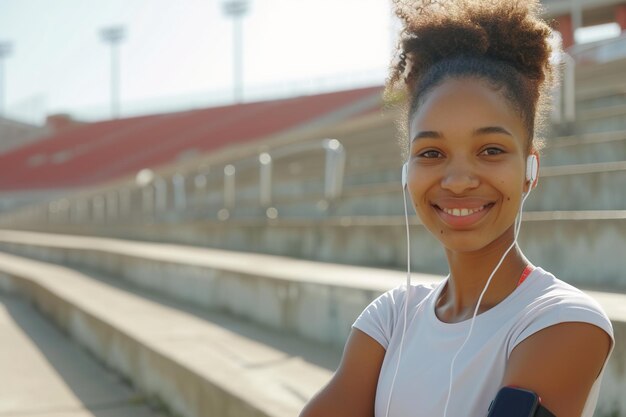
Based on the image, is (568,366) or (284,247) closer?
(568,366)

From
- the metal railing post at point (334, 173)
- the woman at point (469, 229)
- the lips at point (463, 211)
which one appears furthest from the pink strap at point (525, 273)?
the metal railing post at point (334, 173)

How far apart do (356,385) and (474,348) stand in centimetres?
→ 35

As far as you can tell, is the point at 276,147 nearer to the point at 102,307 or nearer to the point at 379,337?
the point at 102,307

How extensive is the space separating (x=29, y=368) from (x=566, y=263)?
2.85 m

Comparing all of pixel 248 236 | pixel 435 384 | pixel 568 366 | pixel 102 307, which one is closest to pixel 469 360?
pixel 435 384

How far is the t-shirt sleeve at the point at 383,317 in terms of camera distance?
1.66m

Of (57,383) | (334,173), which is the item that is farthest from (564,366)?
(334,173)

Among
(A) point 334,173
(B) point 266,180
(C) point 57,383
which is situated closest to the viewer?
(C) point 57,383

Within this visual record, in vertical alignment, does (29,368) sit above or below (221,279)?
below

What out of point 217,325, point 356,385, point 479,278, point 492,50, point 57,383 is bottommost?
point 57,383

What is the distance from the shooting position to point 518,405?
3.93ft

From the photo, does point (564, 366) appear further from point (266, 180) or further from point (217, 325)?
point (266, 180)

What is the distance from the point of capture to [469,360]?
4.51 ft

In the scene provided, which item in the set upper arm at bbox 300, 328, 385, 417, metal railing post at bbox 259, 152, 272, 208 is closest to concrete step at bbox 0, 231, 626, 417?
upper arm at bbox 300, 328, 385, 417
